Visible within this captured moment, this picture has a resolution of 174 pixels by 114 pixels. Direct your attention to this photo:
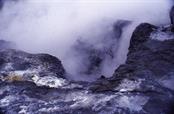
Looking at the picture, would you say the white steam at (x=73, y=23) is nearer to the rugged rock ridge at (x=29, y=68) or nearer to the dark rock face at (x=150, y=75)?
the rugged rock ridge at (x=29, y=68)

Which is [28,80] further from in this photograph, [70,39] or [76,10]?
[76,10]

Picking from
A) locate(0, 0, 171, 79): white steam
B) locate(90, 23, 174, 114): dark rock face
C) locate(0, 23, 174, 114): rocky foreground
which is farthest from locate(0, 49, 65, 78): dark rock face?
locate(90, 23, 174, 114): dark rock face

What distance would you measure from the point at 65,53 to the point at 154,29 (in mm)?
1886

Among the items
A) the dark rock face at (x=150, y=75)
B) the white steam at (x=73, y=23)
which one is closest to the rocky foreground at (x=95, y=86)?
the dark rock face at (x=150, y=75)

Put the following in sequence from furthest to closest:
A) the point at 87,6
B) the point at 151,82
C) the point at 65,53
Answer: the point at 87,6 → the point at 65,53 → the point at 151,82

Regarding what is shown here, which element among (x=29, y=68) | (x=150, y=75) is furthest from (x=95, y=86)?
(x=29, y=68)

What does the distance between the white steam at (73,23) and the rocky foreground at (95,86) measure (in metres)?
1.01

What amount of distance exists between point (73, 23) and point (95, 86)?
289 cm

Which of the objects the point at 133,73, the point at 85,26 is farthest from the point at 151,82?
the point at 85,26

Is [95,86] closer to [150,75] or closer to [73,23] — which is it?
[150,75]

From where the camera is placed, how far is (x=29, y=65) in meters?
5.21

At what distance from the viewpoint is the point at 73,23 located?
717 cm

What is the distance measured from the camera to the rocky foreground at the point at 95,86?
13.4ft

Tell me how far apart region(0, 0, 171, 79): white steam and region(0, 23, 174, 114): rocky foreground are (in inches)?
39.7
